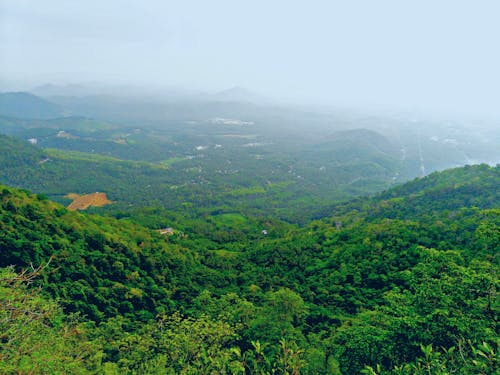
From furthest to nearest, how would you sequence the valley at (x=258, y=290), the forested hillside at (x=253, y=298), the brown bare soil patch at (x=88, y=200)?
the brown bare soil patch at (x=88, y=200)
the valley at (x=258, y=290)
the forested hillside at (x=253, y=298)

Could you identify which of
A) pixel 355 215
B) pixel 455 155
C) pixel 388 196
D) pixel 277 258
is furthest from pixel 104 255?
pixel 455 155

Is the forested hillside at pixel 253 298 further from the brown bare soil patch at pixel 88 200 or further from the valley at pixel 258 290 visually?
the brown bare soil patch at pixel 88 200

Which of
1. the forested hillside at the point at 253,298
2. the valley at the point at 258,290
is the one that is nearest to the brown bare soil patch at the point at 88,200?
the valley at the point at 258,290

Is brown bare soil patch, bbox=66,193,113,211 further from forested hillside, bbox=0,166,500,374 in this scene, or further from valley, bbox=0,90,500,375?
forested hillside, bbox=0,166,500,374

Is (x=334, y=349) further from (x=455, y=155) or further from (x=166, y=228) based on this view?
(x=455, y=155)

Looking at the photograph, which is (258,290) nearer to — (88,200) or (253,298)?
(253,298)
